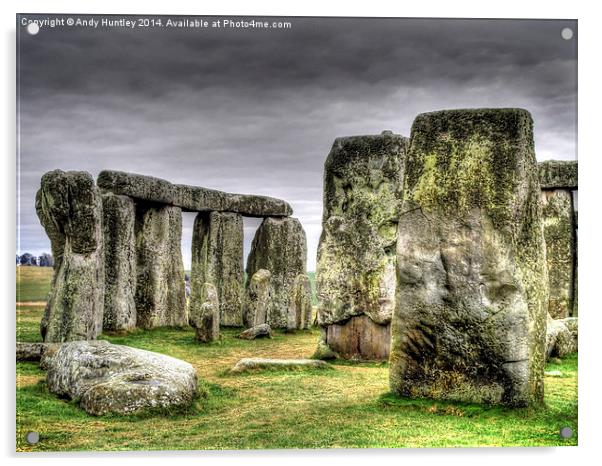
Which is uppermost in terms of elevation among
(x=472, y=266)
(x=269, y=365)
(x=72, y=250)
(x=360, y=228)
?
(x=360, y=228)

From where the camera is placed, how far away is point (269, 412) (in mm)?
8500

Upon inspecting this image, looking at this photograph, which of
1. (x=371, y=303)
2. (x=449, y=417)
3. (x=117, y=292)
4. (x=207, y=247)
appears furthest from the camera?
(x=207, y=247)

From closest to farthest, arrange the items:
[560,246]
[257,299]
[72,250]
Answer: [72,250], [560,246], [257,299]

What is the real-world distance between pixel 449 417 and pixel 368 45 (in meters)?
3.60

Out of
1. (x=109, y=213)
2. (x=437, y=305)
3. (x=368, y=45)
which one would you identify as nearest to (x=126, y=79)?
(x=368, y=45)

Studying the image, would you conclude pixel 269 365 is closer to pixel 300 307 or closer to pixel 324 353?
pixel 324 353

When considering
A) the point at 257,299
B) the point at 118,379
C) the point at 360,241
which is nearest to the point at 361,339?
the point at 360,241

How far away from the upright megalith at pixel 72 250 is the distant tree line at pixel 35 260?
1.16 feet

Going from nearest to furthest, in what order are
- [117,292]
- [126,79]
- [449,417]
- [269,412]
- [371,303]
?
[449,417] → [269,412] → [126,79] → [371,303] → [117,292]

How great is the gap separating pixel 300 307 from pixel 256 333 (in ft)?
6.89

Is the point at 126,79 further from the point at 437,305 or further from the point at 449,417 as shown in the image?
the point at 449,417

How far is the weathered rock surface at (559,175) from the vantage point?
1602 cm

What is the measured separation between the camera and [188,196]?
18438 mm

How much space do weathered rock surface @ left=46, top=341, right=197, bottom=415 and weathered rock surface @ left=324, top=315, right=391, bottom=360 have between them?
3594 mm
